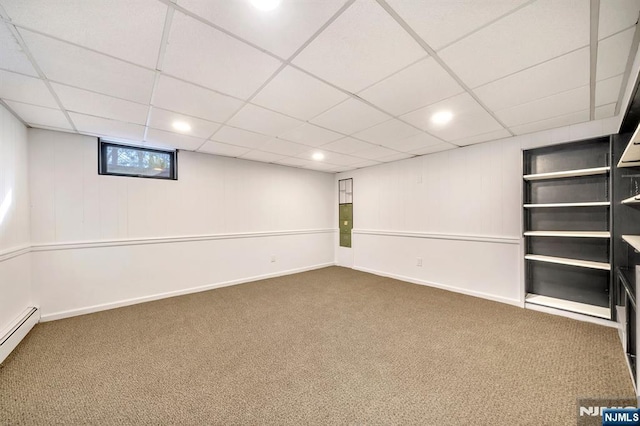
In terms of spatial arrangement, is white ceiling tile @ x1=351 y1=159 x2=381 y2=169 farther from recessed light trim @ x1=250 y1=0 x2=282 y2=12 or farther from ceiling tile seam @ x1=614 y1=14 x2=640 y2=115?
recessed light trim @ x1=250 y1=0 x2=282 y2=12

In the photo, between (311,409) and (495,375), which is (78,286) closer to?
(311,409)

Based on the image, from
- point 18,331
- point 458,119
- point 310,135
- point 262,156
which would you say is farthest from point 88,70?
point 458,119

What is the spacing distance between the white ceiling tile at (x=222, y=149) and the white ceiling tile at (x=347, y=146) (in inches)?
55.2

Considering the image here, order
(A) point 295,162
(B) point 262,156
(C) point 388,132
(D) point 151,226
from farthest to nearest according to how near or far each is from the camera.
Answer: (A) point 295,162
(B) point 262,156
(D) point 151,226
(C) point 388,132

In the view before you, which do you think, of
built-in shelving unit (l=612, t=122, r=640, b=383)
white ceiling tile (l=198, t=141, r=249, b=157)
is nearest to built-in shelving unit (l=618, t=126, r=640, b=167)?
built-in shelving unit (l=612, t=122, r=640, b=383)

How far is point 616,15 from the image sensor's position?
4.44 ft

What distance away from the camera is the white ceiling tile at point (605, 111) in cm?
252

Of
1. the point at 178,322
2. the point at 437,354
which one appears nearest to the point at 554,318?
the point at 437,354

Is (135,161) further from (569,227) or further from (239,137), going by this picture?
(569,227)

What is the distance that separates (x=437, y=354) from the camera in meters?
2.29

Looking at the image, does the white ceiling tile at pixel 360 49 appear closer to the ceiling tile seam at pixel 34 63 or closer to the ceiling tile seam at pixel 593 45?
the ceiling tile seam at pixel 593 45

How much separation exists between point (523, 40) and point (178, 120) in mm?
3146

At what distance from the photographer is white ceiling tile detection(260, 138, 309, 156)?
370cm

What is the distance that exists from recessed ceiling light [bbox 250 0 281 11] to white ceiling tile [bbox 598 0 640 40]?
65.7 inches
